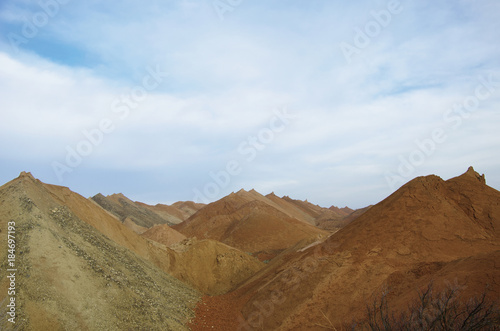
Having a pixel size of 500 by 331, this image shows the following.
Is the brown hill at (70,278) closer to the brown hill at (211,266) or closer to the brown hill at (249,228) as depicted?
the brown hill at (211,266)

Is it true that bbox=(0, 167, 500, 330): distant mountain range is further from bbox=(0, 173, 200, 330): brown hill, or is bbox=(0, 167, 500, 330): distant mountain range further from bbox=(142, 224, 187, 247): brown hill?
bbox=(142, 224, 187, 247): brown hill

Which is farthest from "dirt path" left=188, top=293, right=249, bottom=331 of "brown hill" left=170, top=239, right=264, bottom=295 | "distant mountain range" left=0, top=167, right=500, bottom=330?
"brown hill" left=170, top=239, right=264, bottom=295

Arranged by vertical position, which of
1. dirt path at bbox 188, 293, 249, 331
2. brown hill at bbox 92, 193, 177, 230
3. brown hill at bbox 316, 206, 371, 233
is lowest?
dirt path at bbox 188, 293, 249, 331

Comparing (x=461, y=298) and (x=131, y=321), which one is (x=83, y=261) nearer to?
(x=131, y=321)

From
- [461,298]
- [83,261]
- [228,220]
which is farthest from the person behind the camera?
[228,220]

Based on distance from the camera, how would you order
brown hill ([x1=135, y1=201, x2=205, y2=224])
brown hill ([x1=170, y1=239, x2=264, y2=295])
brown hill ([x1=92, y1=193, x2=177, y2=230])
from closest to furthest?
brown hill ([x1=170, y1=239, x2=264, y2=295]), brown hill ([x1=92, y1=193, x2=177, y2=230]), brown hill ([x1=135, y1=201, x2=205, y2=224])

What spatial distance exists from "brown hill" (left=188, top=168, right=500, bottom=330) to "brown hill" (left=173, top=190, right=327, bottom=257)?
19109mm

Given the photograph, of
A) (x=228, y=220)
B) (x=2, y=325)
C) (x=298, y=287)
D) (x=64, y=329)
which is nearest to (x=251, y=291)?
(x=298, y=287)

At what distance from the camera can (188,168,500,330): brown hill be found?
488 inches

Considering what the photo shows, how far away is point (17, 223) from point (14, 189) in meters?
2.59

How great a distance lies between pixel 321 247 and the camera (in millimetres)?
17328

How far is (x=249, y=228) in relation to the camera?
4638 centimetres

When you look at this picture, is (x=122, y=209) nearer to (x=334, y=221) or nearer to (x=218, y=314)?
(x=334, y=221)

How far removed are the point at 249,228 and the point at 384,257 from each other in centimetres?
3305
